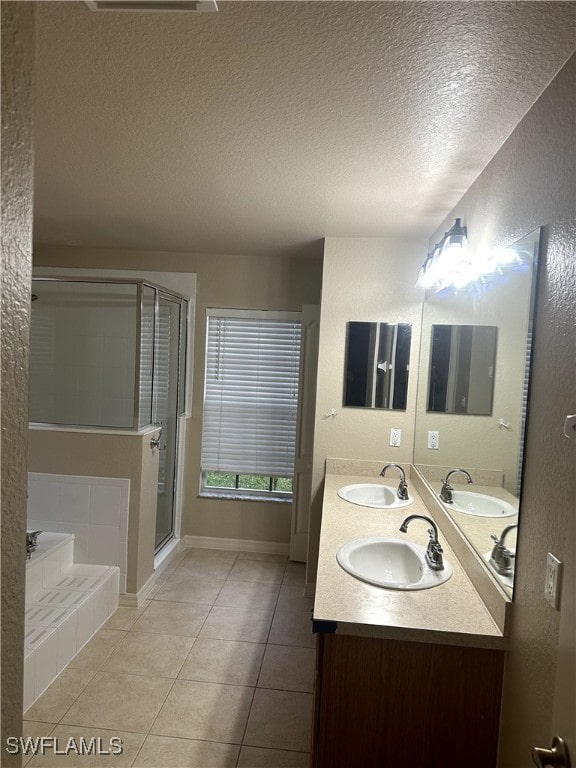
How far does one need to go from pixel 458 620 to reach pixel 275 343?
2.94 meters

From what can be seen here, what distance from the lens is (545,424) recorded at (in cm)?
136

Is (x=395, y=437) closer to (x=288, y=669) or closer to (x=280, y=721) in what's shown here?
(x=288, y=669)

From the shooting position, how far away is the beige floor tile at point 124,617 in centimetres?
314

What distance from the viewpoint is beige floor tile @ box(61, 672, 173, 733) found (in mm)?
2309

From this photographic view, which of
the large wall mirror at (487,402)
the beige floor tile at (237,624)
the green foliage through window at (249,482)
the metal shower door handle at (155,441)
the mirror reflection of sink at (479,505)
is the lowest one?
the beige floor tile at (237,624)

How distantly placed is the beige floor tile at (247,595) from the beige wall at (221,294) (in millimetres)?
616

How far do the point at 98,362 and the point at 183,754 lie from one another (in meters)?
2.92

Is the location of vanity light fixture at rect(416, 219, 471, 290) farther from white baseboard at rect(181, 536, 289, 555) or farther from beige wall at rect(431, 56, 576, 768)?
white baseboard at rect(181, 536, 289, 555)

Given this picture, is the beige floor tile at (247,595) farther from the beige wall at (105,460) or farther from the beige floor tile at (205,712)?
the beige floor tile at (205,712)

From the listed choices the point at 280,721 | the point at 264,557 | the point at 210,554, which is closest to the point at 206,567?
the point at 210,554

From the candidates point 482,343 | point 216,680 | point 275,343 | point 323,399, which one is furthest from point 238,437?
point 482,343

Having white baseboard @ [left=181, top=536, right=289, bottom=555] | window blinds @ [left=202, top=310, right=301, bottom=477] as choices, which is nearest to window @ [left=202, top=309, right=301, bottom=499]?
window blinds @ [left=202, top=310, right=301, bottom=477]

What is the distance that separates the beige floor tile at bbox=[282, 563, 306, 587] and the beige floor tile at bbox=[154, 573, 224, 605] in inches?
19.6

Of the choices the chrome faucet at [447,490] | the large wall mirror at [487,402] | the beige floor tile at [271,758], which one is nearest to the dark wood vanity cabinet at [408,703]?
the large wall mirror at [487,402]
